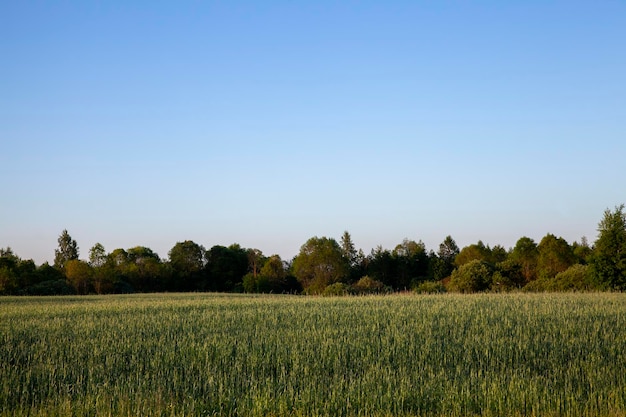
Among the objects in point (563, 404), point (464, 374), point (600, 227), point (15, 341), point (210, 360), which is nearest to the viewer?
point (563, 404)

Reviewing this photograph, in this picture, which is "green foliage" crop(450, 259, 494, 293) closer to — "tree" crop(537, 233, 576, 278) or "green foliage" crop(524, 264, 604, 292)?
"green foliage" crop(524, 264, 604, 292)

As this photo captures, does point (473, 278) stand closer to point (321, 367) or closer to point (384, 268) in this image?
point (384, 268)

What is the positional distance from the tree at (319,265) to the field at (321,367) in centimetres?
5139

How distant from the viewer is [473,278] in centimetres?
4734

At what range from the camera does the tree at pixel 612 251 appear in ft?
123

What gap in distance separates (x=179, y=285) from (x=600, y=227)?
52570 mm

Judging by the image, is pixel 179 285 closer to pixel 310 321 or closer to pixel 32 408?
pixel 310 321

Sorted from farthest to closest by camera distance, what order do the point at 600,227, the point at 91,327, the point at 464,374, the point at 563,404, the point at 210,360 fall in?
the point at 600,227 < the point at 91,327 < the point at 210,360 < the point at 464,374 < the point at 563,404

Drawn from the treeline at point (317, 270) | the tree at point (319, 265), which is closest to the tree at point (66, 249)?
the treeline at point (317, 270)

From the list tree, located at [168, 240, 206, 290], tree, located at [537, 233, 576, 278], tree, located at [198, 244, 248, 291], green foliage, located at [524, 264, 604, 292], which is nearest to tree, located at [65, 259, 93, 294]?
tree, located at [168, 240, 206, 290]

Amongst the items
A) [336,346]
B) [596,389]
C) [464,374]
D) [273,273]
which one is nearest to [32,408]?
[336,346]

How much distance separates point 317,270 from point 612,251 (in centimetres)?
3888

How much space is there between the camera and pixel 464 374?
1052 centimetres

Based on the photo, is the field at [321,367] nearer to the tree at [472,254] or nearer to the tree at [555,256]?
the tree at [555,256]
